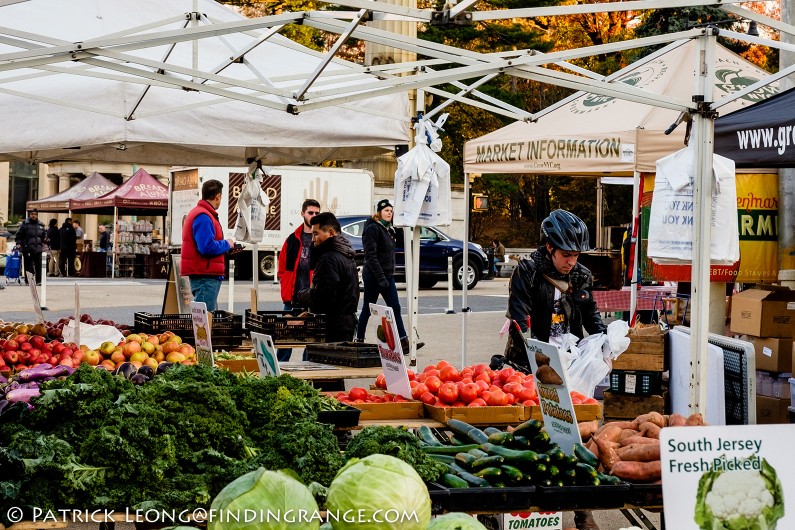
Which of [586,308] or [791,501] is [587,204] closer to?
[586,308]

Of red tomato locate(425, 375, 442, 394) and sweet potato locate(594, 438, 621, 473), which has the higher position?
red tomato locate(425, 375, 442, 394)

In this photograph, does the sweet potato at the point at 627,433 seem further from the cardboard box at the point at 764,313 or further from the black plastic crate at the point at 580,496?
the cardboard box at the point at 764,313

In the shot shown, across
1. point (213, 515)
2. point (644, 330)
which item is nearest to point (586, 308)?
point (644, 330)


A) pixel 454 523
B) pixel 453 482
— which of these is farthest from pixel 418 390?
pixel 454 523

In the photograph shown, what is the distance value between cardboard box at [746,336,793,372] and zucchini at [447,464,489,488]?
5202mm

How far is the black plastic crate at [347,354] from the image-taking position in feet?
23.4

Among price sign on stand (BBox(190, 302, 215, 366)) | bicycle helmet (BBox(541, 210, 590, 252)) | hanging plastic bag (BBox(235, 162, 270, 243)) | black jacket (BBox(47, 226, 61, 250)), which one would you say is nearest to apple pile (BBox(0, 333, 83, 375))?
price sign on stand (BBox(190, 302, 215, 366))

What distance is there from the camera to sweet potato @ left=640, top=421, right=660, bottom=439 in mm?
4520

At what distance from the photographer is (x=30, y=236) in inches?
977

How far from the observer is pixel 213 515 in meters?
2.57

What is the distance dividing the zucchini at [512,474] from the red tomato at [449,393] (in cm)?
171

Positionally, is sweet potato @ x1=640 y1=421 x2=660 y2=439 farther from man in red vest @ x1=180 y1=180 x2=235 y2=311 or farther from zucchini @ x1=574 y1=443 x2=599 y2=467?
man in red vest @ x1=180 y1=180 x2=235 y2=311

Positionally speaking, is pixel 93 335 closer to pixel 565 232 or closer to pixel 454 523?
pixel 565 232

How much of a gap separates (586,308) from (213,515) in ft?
14.5
